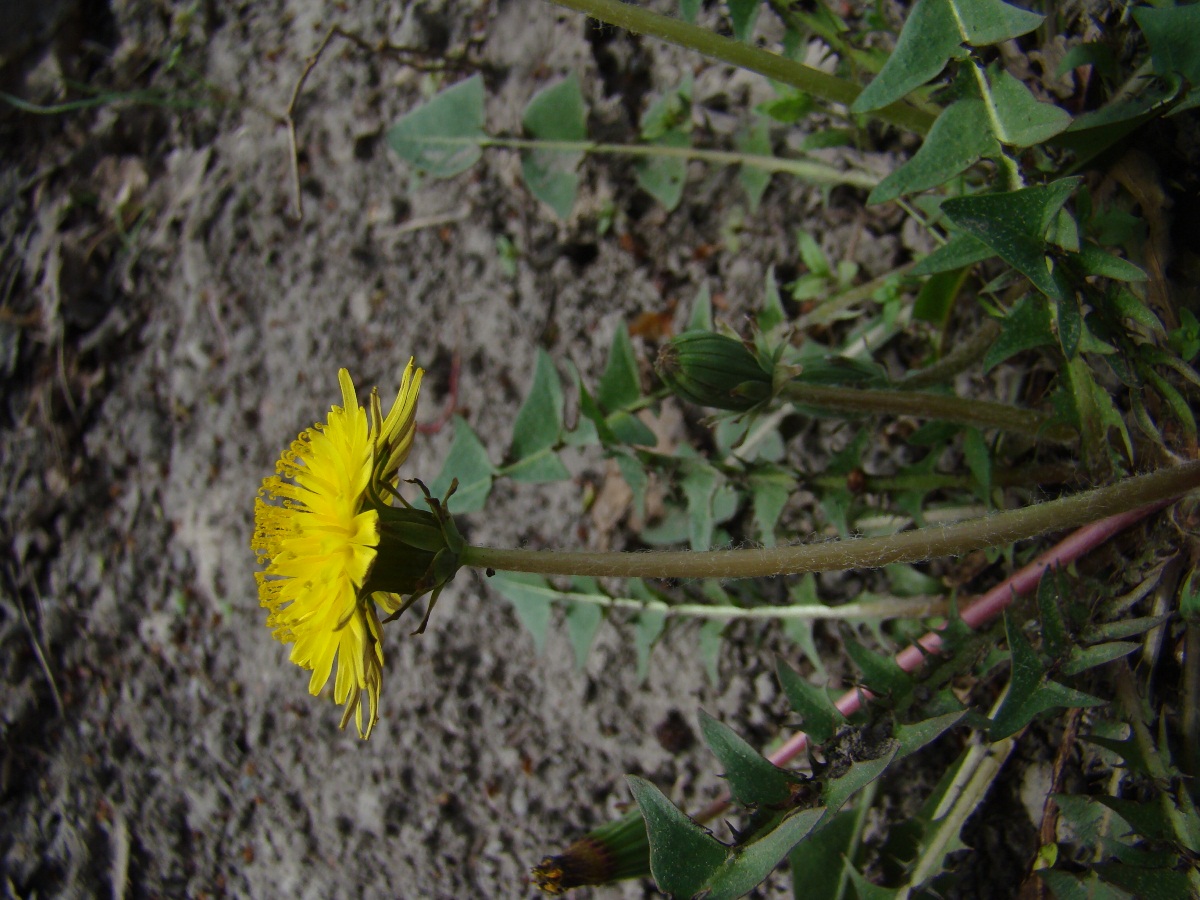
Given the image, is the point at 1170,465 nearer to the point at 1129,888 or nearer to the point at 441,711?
the point at 1129,888

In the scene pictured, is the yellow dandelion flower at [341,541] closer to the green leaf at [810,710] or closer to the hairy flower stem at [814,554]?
the hairy flower stem at [814,554]

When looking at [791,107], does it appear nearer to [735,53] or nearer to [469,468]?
[735,53]

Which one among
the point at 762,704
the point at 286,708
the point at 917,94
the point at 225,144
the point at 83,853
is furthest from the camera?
the point at 225,144

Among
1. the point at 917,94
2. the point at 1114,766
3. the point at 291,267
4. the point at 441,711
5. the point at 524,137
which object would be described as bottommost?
the point at 1114,766

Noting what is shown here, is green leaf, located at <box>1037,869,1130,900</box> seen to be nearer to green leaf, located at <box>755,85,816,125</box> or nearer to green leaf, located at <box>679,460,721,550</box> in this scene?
green leaf, located at <box>679,460,721,550</box>

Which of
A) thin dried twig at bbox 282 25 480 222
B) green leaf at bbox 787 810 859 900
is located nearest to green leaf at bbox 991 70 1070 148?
green leaf at bbox 787 810 859 900

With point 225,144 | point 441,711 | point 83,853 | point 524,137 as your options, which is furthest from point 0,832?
point 524,137

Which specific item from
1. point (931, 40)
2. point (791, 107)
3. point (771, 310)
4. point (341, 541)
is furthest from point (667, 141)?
point (341, 541)
